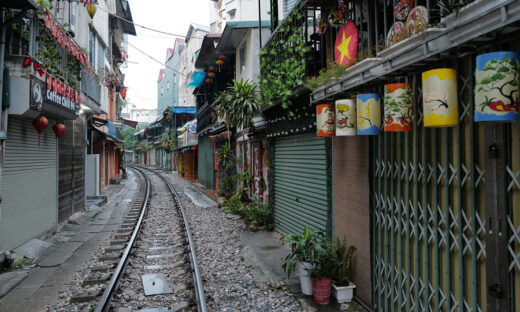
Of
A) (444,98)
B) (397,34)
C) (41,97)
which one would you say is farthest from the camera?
(41,97)

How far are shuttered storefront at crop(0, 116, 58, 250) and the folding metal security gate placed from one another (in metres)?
8.46

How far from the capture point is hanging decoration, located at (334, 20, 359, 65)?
17.9 feet

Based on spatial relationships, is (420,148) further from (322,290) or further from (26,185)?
(26,185)

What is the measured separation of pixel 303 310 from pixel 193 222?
8.07 m

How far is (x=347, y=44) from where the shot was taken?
5.62m

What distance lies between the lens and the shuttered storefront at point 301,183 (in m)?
7.58

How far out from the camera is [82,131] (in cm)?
1582

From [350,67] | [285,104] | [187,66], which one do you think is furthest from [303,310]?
[187,66]

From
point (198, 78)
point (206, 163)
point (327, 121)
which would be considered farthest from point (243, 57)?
point (327, 121)

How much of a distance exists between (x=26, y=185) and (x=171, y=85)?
2061 inches

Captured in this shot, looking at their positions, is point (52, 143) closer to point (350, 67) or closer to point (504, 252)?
point (350, 67)

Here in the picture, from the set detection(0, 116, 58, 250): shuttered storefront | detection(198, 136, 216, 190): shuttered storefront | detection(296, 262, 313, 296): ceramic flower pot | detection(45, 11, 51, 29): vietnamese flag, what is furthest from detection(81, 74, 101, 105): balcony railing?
detection(296, 262, 313, 296): ceramic flower pot

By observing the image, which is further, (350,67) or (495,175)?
(350,67)

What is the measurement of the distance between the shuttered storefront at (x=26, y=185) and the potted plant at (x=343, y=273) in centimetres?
Answer: 752
